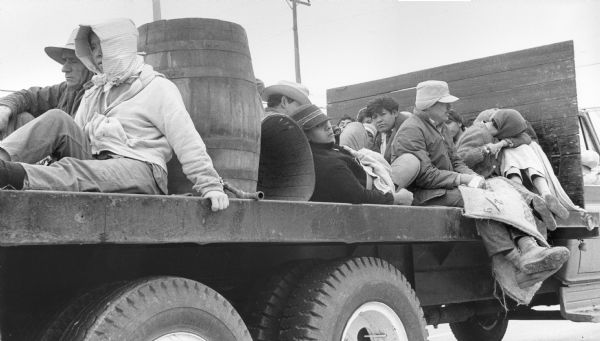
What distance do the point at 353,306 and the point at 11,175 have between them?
72.5 inches

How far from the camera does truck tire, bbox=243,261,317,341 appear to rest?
403 cm

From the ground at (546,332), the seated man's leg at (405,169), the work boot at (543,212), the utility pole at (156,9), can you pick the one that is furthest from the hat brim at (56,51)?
the utility pole at (156,9)

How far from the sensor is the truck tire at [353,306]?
388 cm

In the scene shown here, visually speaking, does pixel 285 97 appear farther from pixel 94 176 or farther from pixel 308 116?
pixel 94 176

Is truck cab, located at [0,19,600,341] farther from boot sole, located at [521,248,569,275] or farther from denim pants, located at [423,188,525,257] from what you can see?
boot sole, located at [521,248,569,275]

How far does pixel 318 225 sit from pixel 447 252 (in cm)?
170

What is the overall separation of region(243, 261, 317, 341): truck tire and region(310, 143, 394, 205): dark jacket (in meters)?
0.57

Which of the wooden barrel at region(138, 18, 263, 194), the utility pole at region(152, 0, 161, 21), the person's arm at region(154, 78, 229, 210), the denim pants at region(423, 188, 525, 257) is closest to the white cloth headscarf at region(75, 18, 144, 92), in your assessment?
the person's arm at region(154, 78, 229, 210)

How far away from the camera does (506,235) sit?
507cm

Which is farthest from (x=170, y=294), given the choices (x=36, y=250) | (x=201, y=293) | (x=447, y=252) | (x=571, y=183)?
(x=571, y=183)

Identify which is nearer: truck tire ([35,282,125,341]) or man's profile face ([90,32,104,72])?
truck tire ([35,282,125,341])

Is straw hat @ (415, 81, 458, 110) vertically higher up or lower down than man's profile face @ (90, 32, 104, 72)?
higher up

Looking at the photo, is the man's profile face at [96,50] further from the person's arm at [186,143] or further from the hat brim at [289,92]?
the hat brim at [289,92]

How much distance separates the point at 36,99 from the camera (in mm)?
4695
